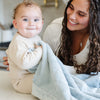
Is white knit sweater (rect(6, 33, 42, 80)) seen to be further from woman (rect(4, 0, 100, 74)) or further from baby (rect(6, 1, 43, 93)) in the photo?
woman (rect(4, 0, 100, 74))

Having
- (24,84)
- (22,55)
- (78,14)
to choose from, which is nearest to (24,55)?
(22,55)

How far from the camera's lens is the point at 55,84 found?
32.0 inches

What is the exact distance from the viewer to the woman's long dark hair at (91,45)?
998 mm

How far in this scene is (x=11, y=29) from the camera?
283cm

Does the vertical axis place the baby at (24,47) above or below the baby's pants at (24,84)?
above

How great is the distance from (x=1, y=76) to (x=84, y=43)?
0.69 m

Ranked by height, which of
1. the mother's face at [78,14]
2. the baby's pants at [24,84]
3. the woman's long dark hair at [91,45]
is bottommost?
the baby's pants at [24,84]

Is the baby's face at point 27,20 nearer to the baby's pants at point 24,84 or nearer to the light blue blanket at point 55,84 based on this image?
the light blue blanket at point 55,84

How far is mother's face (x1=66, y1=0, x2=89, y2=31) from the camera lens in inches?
39.2

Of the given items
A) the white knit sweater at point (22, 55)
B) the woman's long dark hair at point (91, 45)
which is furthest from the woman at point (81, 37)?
the white knit sweater at point (22, 55)

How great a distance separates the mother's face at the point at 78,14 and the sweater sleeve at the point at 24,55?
0.33 metres

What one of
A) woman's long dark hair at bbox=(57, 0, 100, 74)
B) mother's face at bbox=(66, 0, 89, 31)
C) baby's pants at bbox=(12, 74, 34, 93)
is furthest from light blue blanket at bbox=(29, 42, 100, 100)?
mother's face at bbox=(66, 0, 89, 31)

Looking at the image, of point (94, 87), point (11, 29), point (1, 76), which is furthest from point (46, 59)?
point (11, 29)

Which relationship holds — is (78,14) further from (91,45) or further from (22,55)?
(22,55)
